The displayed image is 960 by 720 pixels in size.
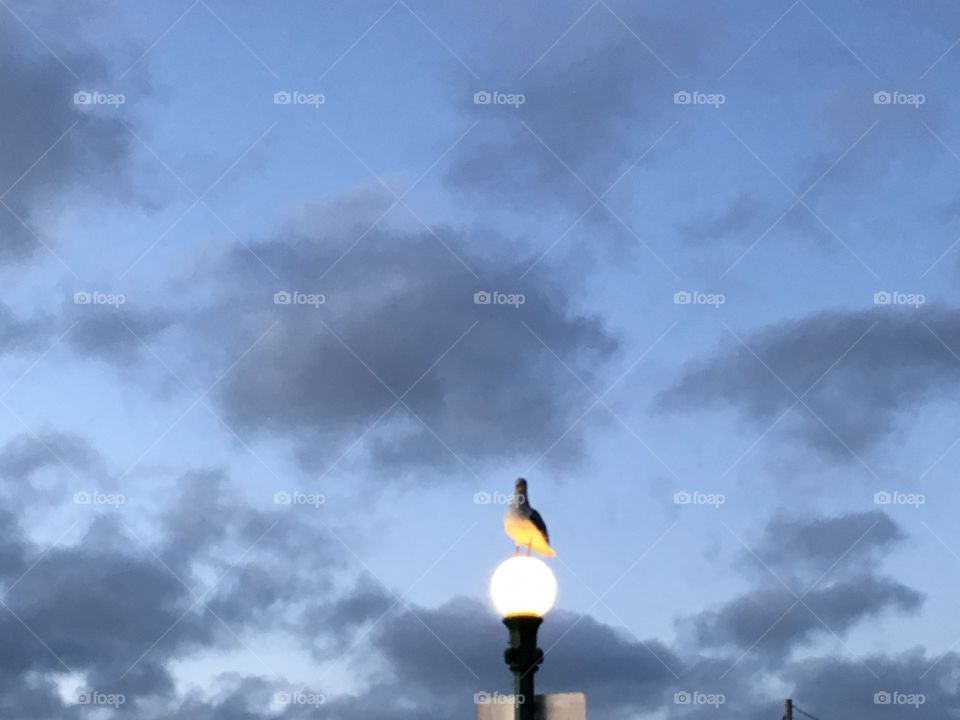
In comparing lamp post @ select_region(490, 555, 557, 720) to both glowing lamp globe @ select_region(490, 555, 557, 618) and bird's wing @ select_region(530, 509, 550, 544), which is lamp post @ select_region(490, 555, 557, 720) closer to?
glowing lamp globe @ select_region(490, 555, 557, 618)

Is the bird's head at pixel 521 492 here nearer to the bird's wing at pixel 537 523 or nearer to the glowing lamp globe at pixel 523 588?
the bird's wing at pixel 537 523

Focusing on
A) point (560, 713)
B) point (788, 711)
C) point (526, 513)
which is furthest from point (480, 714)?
point (788, 711)

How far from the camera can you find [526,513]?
310 inches

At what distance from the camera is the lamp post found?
7277 mm

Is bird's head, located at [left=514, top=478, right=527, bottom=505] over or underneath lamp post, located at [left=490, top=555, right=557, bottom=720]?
over

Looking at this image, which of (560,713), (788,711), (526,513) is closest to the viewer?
(560,713)

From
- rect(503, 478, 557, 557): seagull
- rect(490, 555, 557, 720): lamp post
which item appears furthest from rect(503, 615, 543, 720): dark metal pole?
rect(503, 478, 557, 557): seagull

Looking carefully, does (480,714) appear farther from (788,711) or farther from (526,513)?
(788,711)

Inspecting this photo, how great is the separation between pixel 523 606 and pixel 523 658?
31 cm

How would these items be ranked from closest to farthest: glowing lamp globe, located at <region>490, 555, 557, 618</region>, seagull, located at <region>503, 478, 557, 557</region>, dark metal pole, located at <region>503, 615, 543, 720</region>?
dark metal pole, located at <region>503, 615, 543, 720</region> → glowing lamp globe, located at <region>490, 555, 557, 618</region> → seagull, located at <region>503, 478, 557, 557</region>

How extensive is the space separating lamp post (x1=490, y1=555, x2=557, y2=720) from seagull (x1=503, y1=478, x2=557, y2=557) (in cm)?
25

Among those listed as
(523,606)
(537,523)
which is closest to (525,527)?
(537,523)

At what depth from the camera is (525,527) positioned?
782cm

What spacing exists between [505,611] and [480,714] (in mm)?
605
